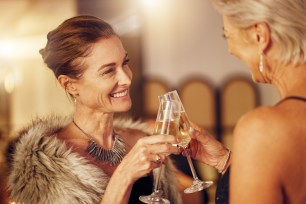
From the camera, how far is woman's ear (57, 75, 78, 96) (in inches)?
52.2

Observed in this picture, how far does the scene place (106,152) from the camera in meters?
1.37

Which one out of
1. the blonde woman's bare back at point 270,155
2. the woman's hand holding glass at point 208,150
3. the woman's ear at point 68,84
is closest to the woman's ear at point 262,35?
the blonde woman's bare back at point 270,155

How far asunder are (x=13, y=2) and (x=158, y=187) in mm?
2954

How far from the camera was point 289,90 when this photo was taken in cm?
101

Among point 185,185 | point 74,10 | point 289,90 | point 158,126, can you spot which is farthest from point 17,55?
point 289,90

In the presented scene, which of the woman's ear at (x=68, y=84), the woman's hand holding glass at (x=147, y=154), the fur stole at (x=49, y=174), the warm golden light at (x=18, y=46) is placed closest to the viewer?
the woman's hand holding glass at (x=147, y=154)

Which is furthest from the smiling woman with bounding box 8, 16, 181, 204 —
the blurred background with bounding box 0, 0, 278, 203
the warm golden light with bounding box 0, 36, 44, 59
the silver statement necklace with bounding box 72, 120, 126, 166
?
the blurred background with bounding box 0, 0, 278, 203

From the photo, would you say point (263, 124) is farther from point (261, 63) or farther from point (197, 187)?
point (197, 187)

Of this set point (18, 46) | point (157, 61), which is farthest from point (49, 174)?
point (157, 61)

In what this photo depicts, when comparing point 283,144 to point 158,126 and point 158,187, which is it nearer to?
point 158,126

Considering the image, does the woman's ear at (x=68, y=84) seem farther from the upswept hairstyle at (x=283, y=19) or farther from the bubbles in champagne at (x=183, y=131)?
the upswept hairstyle at (x=283, y=19)

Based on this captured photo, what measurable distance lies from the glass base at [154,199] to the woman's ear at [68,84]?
343mm

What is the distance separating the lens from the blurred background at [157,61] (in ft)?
11.7

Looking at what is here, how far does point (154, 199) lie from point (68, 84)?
0.39 m
